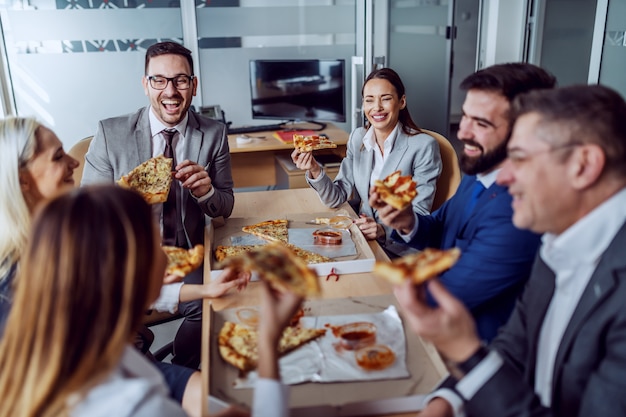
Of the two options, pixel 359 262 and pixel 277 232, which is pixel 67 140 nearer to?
pixel 277 232

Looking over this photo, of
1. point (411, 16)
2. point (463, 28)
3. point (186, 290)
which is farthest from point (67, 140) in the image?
point (463, 28)

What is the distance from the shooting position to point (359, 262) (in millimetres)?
1924

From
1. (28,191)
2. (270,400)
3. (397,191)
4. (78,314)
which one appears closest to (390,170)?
(397,191)

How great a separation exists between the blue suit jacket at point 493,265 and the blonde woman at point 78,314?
3.42 ft

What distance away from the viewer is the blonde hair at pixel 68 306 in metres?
0.95

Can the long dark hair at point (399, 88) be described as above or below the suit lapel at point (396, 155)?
above

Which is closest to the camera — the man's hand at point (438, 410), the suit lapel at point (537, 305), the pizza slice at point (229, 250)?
the man's hand at point (438, 410)

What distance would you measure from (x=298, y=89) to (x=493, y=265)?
138 inches

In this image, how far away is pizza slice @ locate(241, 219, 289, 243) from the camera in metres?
2.23

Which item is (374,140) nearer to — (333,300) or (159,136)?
(159,136)

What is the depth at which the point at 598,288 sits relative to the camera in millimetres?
1169

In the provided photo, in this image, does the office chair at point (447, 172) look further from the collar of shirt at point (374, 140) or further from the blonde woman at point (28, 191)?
the blonde woman at point (28, 191)

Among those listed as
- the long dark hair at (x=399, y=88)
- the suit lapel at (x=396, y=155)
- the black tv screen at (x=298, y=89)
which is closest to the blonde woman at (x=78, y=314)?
the suit lapel at (x=396, y=155)

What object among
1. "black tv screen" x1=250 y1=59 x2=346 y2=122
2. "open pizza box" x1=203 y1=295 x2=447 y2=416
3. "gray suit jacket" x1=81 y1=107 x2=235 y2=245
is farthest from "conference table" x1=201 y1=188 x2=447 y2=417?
"black tv screen" x1=250 y1=59 x2=346 y2=122
